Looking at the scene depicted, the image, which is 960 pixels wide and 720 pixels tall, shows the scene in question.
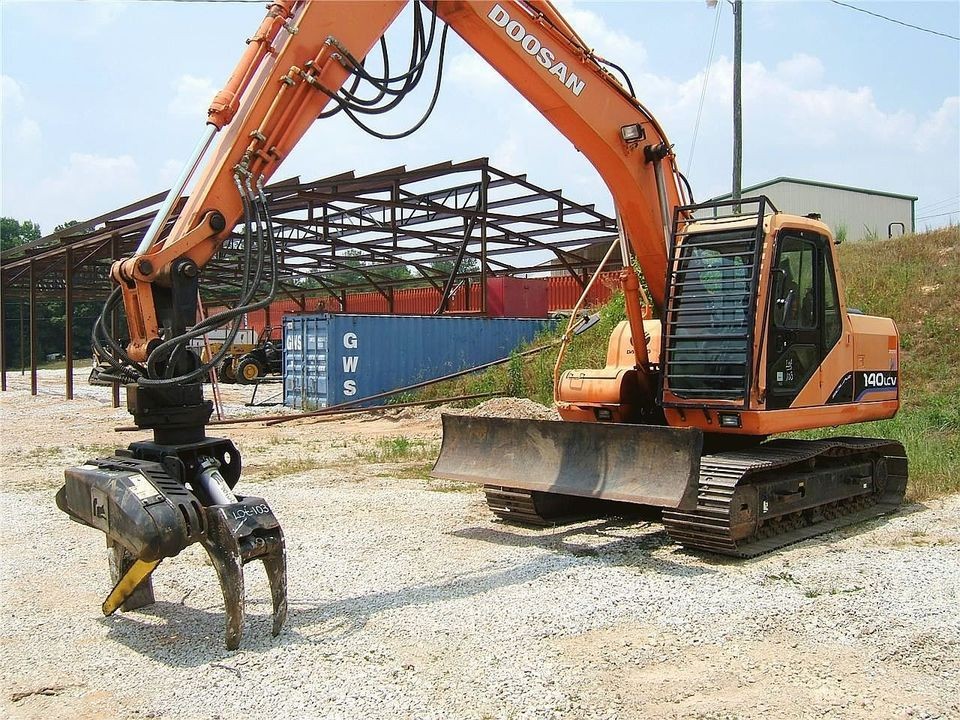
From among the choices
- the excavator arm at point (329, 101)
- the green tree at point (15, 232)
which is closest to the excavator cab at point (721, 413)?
the excavator arm at point (329, 101)

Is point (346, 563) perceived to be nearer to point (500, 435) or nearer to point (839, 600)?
point (500, 435)

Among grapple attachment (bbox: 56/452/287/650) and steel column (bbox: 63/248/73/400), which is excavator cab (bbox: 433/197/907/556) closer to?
grapple attachment (bbox: 56/452/287/650)

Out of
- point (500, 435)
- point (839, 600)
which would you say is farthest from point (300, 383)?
point (839, 600)

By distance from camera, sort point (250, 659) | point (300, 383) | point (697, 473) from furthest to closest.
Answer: point (300, 383)
point (697, 473)
point (250, 659)

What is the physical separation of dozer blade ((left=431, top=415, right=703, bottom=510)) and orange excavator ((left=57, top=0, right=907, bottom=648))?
0.02 m

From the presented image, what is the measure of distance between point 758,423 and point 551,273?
79.3ft

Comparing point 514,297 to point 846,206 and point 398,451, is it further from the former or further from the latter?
point 398,451

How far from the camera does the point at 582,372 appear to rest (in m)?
8.02

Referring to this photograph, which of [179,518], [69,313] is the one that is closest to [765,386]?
[179,518]

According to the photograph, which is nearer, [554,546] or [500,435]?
[554,546]

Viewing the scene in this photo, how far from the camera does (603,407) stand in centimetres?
775

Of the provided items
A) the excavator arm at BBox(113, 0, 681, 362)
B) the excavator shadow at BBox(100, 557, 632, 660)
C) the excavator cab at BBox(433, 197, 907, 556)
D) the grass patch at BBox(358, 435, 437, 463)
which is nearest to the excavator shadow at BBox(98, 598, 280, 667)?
the excavator shadow at BBox(100, 557, 632, 660)

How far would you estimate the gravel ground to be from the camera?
4145 mm

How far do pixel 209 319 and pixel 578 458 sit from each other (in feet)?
10.9
